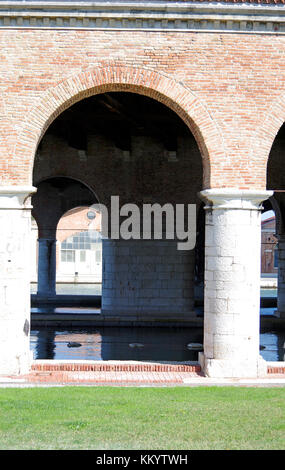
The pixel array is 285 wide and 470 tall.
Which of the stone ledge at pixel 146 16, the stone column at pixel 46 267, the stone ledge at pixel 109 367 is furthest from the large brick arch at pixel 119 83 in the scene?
the stone column at pixel 46 267

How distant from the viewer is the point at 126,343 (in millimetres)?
15914

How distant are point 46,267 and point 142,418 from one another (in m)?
17.3

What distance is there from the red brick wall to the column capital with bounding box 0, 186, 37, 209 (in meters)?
0.14

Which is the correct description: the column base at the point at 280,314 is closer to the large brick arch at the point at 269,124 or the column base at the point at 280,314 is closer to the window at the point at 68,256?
the large brick arch at the point at 269,124

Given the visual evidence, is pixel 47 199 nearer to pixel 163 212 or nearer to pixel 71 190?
pixel 71 190

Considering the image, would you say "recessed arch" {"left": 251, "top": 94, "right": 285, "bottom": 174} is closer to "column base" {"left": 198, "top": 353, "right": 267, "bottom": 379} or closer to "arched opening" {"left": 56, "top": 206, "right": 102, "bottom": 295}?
"column base" {"left": 198, "top": 353, "right": 267, "bottom": 379}

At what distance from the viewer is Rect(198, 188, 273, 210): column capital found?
36.3 ft

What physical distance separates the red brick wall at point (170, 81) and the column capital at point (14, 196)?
5.6 inches

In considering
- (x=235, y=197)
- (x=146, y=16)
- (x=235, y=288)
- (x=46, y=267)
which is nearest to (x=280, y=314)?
(x=46, y=267)

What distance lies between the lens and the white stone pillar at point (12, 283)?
11070 millimetres

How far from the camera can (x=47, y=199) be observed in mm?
25703

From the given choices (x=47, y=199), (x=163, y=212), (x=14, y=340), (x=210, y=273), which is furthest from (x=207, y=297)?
(x=47, y=199)

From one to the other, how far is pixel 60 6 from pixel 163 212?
885 cm

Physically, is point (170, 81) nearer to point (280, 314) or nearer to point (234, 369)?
point (234, 369)
